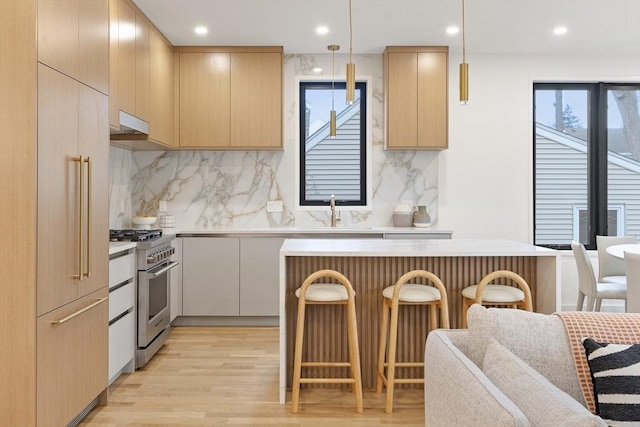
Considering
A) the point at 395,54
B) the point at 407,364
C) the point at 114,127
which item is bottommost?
the point at 407,364

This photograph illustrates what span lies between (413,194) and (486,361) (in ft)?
13.0

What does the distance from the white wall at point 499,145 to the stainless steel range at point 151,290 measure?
2.86m

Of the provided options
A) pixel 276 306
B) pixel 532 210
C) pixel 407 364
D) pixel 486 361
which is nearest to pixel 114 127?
pixel 276 306

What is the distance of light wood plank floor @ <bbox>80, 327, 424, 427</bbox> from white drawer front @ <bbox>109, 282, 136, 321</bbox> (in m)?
0.48

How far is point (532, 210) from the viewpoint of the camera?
5332 millimetres

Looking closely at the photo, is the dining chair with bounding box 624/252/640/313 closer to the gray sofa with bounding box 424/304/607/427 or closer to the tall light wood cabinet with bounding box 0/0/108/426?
the gray sofa with bounding box 424/304/607/427

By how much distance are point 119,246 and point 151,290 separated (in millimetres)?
598

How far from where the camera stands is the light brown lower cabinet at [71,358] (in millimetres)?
2262

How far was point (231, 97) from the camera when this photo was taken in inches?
196

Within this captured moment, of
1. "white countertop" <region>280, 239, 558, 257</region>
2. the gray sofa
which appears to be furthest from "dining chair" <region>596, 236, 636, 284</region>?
the gray sofa

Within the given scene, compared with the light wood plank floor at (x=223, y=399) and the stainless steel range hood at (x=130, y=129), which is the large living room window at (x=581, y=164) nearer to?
the light wood plank floor at (x=223, y=399)

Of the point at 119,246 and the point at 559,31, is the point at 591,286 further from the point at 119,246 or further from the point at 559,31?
the point at 119,246

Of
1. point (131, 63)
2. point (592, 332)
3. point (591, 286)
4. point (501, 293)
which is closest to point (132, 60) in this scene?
point (131, 63)

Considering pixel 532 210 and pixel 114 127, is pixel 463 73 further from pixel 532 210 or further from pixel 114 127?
pixel 532 210
